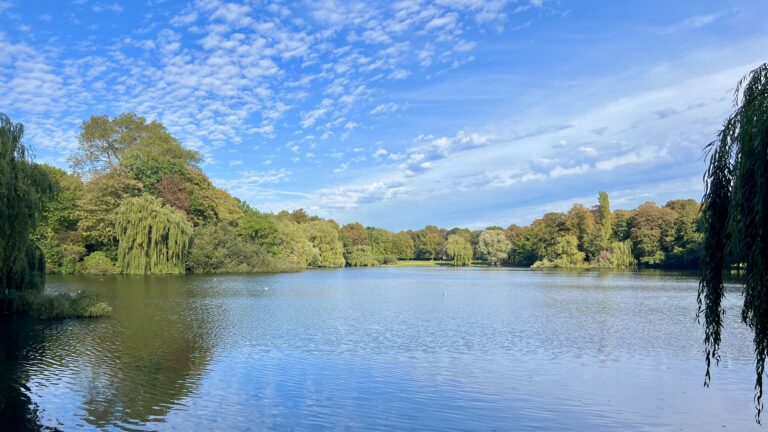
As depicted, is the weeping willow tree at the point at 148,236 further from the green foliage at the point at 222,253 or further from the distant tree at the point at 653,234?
the distant tree at the point at 653,234

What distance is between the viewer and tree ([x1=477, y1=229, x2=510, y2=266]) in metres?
100

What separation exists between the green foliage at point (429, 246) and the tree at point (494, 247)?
2672 centimetres

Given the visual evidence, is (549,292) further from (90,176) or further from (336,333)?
Answer: (90,176)

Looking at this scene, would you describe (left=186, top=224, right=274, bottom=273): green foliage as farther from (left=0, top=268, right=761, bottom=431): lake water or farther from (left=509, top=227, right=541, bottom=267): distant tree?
(left=509, top=227, right=541, bottom=267): distant tree

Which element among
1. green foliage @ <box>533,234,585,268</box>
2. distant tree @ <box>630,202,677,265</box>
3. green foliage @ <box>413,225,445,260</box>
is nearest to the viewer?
distant tree @ <box>630,202,677,265</box>

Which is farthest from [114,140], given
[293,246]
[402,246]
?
[402,246]

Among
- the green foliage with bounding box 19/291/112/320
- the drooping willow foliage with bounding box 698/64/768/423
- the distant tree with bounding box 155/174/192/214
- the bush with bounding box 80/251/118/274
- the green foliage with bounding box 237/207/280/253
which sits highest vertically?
the distant tree with bounding box 155/174/192/214

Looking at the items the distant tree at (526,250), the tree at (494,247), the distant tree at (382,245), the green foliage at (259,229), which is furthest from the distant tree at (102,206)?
the tree at (494,247)

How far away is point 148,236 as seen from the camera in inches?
1772

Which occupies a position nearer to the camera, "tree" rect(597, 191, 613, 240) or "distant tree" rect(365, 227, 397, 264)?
"tree" rect(597, 191, 613, 240)

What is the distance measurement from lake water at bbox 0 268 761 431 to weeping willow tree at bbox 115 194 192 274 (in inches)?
912

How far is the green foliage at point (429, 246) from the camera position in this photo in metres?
129

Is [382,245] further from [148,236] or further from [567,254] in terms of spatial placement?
[148,236]

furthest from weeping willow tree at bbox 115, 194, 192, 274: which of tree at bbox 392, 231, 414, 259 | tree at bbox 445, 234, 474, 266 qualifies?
tree at bbox 392, 231, 414, 259
